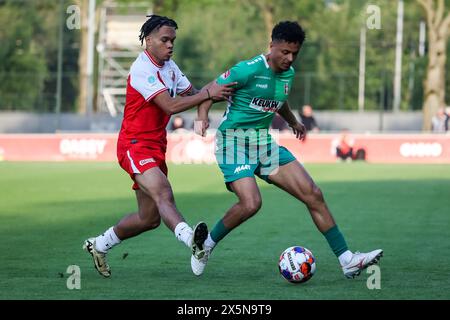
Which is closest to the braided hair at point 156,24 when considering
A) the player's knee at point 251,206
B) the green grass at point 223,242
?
the player's knee at point 251,206

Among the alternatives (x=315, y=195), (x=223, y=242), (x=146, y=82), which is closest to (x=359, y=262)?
(x=315, y=195)

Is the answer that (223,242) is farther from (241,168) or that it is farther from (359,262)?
(359,262)

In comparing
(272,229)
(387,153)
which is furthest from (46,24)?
(272,229)

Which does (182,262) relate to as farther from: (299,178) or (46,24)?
(46,24)

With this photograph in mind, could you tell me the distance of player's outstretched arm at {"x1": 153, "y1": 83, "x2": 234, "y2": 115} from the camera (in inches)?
382

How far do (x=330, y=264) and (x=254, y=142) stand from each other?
1732 millimetres

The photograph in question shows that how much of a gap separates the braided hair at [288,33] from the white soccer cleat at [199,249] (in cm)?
188

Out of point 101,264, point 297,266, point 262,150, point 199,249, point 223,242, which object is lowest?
point 223,242

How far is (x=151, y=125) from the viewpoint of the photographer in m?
9.99

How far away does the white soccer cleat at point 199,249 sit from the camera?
9.20m

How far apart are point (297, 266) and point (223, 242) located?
3.62 m

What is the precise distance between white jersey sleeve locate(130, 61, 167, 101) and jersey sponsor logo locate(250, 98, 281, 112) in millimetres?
845

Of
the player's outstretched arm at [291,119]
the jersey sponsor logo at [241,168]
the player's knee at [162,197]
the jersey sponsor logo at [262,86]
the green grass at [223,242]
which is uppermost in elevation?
the jersey sponsor logo at [262,86]

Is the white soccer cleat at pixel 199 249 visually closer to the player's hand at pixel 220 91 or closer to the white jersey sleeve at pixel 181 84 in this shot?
the player's hand at pixel 220 91
